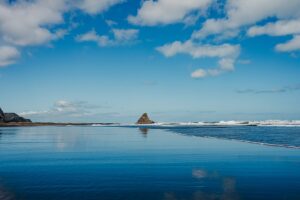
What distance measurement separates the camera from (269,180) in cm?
1342

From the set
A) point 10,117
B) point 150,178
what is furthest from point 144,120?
point 150,178

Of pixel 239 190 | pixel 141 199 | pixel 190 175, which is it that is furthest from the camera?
pixel 190 175

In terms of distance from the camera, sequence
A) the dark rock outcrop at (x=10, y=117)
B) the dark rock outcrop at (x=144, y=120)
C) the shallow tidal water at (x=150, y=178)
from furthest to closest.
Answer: the dark rock outcrop at (x=144, y=120) < the dark rock outcrop at (x=10, y=117) < the shallow tidal water at (x=150, y=178)

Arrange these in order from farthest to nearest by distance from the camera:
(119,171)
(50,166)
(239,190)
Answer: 1. (50,166)
2. (119,171)
3. (239,190)

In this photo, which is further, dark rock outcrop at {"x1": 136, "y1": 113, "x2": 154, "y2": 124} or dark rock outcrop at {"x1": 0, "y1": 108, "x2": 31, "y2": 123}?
dark rock outcrop at {"x1": 136, "y1": 113, "x2": 154, "y2": 124}

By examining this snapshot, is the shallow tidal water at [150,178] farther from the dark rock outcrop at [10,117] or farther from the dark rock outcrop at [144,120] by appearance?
the dark rock outcrop at [144,120]

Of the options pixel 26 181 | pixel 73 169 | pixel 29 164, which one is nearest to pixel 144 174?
pixel 73 169

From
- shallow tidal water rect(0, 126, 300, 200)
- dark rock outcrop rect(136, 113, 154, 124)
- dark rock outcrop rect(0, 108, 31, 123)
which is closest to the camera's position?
shallow tidal water rect(0, 126, 300, 200)

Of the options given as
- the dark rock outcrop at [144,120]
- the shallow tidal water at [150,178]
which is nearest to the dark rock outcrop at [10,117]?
the dark rock outcrop at [144,120]

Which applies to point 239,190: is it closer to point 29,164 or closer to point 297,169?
point 297,169

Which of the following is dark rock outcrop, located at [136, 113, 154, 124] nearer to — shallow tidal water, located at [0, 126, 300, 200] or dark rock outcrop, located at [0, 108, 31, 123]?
dark rock outcrop, located at [0, 108, 31, 123]

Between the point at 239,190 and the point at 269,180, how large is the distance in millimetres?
2571

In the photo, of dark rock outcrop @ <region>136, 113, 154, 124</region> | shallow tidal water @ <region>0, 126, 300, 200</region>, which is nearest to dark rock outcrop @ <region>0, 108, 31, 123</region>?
dark rock outcrop @ <region>136, 113, 154, 124</region>

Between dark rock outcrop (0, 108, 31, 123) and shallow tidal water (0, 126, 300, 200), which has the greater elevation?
dark rock outcrop (0, 108, 31, 123)
